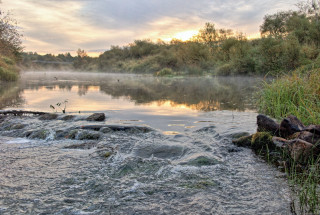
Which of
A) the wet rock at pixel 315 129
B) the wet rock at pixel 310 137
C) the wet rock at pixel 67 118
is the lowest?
the wet rock at pixel 67 118

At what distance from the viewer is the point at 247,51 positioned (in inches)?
1064

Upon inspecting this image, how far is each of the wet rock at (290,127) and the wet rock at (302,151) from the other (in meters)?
0.59

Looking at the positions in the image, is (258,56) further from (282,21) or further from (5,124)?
(5,124)

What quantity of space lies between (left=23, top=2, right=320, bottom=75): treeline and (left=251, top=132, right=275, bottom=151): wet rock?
7.36 meters

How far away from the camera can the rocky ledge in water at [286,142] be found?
12.8 ft

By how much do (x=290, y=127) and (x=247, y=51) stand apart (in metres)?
24.2

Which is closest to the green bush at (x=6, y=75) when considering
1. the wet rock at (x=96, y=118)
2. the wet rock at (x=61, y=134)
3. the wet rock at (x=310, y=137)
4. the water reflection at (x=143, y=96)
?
the water reflection at (x=143, y=96)

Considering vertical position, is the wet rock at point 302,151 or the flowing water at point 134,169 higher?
the wet rock at point 302,151

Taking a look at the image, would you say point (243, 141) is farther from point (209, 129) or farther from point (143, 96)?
point (143, 96)

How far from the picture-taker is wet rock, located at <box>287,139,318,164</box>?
3.86 meters

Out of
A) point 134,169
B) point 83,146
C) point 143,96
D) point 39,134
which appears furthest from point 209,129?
point 143,96

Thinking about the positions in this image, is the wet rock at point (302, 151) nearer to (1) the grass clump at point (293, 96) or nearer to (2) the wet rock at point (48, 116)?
(1) the grass clump at point (293, 96)

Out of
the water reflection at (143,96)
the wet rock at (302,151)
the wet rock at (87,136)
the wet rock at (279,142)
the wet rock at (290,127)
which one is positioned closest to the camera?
the wet rock at (302,151)

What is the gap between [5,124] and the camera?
6.48 metres
